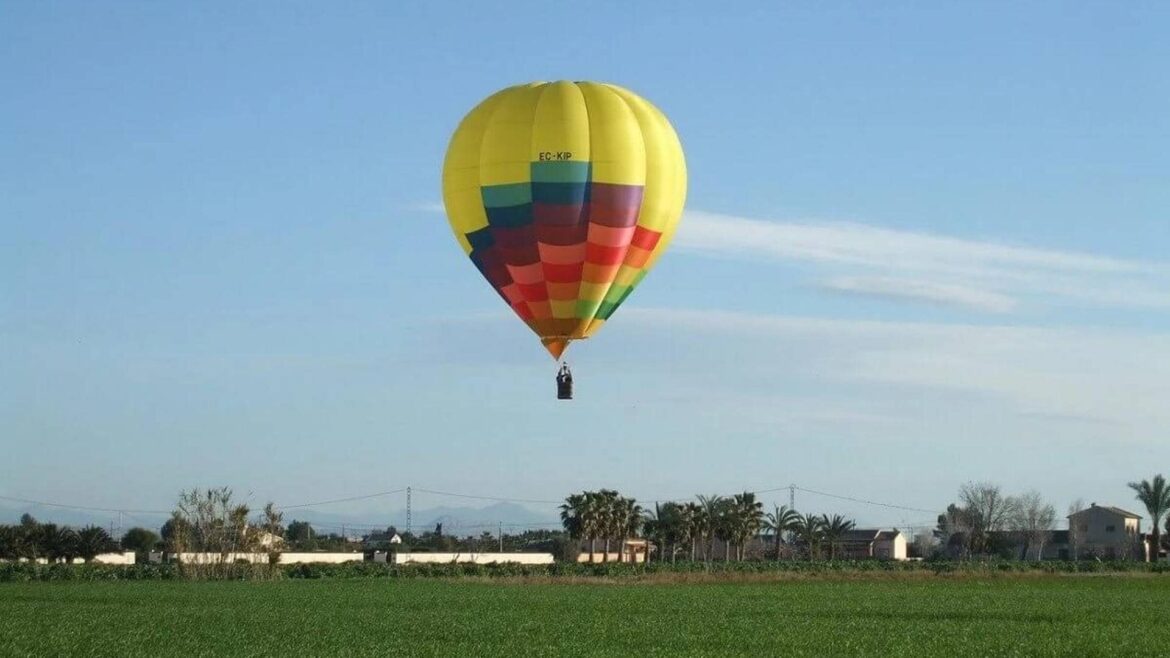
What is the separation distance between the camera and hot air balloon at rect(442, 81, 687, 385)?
40.8 m

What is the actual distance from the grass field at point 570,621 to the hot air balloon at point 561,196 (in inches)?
331

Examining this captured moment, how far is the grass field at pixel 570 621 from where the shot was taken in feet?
123

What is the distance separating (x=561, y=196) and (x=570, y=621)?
1350 centimetres

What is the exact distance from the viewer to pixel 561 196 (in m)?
40.8

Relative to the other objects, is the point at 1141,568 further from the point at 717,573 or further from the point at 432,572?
the point at 432,572

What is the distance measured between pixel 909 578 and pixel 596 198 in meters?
61.0

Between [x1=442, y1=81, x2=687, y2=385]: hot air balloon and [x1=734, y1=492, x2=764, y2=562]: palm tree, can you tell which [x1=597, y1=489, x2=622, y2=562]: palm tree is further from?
[x1=442, y1=81, x2=687, y2=385]: hot air balloon

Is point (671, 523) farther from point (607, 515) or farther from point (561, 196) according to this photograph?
point (561, 196)

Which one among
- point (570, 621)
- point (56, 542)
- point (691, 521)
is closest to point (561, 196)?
point (570, 621)

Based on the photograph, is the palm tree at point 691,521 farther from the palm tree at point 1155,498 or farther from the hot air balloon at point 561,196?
the hot air balloon at point 561,196

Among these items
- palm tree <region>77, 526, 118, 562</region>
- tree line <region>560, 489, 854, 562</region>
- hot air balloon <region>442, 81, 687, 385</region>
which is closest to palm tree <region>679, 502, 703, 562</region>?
tree line <region>560, 489, 854, 562</region>

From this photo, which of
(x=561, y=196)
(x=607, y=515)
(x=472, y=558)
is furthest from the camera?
(x=607, y=515)

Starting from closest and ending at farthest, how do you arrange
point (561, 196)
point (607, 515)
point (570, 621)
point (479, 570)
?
1. point (561, 196)
2. point (570, 621)
3. point (479, 570)
4. point (607, 515)

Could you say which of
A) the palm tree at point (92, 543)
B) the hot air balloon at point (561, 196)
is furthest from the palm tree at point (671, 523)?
the hot air balloon at point (561, 196)
